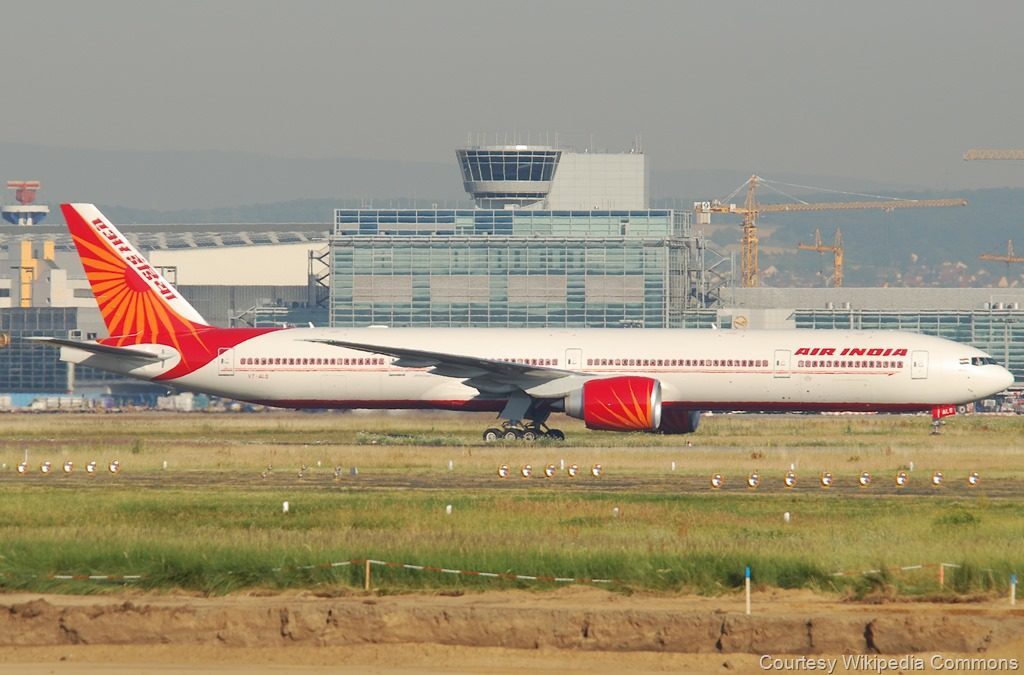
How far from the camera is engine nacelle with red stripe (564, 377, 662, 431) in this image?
53219 millimetres

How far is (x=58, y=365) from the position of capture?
14162 cm

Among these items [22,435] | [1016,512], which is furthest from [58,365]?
[1016,512]

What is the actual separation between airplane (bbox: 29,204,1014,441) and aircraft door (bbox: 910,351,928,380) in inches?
1.6

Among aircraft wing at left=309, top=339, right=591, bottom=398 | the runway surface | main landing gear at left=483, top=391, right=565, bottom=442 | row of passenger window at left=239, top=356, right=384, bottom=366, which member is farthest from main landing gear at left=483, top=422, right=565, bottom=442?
the runway surface

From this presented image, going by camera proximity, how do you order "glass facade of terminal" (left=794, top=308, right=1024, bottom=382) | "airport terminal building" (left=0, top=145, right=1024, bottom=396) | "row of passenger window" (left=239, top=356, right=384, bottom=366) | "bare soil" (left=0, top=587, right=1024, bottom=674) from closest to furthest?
"bare soil" (left=0, top=587, right=1024, bottom=674) → "row of passenger window" (left=239, top=356, right=384, bottom=366) → "glass facade of terminal" (left=794, top=308, right=1024, bottom=382) → "airport terminal building" (left=0, top=145, right=1024, bottom=396)

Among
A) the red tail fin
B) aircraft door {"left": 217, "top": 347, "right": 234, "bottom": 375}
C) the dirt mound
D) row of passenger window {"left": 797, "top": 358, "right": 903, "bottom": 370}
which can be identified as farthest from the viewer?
A: the red tail fin

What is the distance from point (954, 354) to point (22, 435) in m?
Answer: 35.1

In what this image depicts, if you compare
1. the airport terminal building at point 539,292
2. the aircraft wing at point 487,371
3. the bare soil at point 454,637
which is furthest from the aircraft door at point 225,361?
the airport terminal building at point 539,292

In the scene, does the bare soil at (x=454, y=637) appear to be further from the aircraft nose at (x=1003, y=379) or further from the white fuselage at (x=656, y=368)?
the aircraft nose at (x=1003, y=379)

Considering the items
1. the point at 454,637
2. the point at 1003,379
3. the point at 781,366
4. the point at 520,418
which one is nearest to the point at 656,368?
the point at 781,366

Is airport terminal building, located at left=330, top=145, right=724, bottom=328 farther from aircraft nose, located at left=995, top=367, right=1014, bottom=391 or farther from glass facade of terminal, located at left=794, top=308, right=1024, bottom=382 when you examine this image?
aircraft nose, located at left=995, top=367, right=1014, bottom=391

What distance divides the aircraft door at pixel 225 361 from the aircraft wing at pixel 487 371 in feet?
13.6

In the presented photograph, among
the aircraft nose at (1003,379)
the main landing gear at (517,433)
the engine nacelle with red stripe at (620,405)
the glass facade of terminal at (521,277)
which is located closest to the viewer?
the engine nacelle with red stripe at (620,405)

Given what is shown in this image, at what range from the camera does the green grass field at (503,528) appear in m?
24.1
